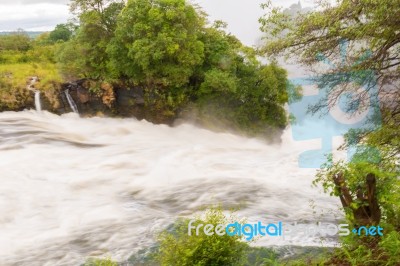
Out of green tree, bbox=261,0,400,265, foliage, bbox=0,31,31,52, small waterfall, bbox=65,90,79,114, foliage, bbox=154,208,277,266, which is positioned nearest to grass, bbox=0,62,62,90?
small waterfall, bbox=65,90,79,114

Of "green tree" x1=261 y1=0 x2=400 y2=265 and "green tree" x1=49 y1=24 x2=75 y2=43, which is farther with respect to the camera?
"green tree" x1=49 y1=24 x2=75 y2=43

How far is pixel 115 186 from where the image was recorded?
10.6 meters

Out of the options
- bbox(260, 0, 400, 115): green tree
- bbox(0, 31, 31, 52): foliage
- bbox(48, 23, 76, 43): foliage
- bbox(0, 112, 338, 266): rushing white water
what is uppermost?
bbox(48, 23, 76, 43): foliage

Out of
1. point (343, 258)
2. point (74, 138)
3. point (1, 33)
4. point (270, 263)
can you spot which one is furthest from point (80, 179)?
point (1, 33)

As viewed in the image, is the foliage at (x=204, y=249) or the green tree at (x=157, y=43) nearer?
the foliage at (x=204, y=249)

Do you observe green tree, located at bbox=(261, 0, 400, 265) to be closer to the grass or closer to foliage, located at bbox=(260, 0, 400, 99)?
foliage, located at bbox=(260, 0, 400, 99)

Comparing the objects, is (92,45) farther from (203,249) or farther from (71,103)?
(203,249)

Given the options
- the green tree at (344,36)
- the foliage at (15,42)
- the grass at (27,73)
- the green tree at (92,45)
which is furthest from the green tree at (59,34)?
the green tree at (344,36)

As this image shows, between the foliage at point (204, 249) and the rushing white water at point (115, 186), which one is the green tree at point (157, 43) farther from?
the foliage at point (204, 249)

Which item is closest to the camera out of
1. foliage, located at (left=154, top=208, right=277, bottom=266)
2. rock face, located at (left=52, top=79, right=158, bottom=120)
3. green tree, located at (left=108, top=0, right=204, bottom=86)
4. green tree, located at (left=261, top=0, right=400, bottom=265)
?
foliage, located at (left=154, top=208, right=277, bottom=266)

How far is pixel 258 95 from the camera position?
58.4 feet

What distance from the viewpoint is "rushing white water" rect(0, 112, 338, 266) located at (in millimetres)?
7812

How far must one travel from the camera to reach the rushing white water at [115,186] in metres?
7.81

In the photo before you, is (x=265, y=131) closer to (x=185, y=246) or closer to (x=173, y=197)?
(x=173, y=197)
